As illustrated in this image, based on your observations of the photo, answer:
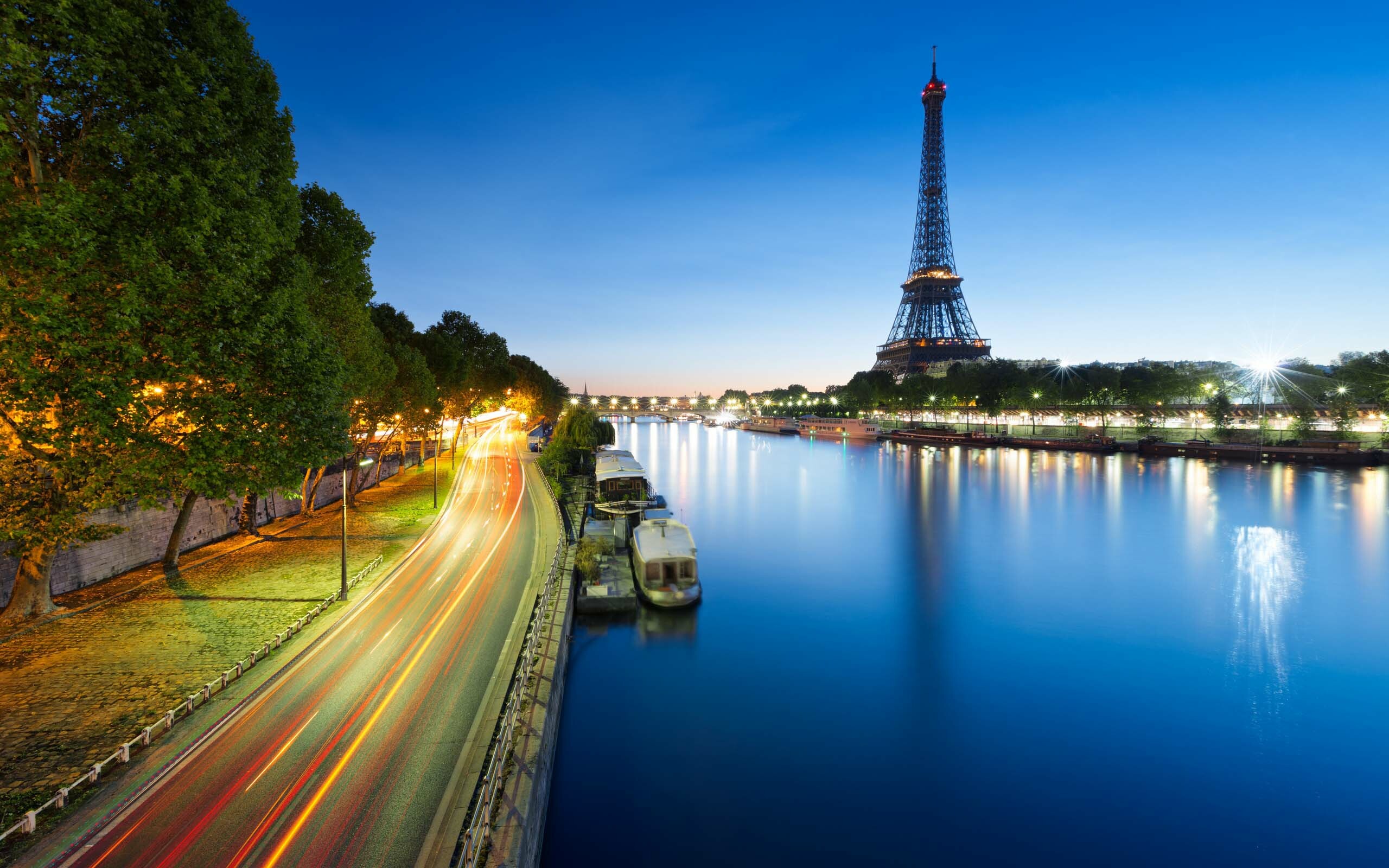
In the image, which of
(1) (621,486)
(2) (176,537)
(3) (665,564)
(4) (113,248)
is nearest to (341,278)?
(2) (176,537)

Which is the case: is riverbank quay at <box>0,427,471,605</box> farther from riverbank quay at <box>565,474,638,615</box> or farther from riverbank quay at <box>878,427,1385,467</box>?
riverbank quay at <box>878,427,1385,467</box>

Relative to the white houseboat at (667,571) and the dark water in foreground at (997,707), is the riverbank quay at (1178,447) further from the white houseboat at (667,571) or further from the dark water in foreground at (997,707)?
the white houseboat at (667,571)

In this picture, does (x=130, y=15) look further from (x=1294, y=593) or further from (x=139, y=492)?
(x=1294, y=593)

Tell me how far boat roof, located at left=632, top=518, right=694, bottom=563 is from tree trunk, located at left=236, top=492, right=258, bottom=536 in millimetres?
24701

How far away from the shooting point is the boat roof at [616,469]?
5703 centimetres

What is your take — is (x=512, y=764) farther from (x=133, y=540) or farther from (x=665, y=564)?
(x=133, y=540)

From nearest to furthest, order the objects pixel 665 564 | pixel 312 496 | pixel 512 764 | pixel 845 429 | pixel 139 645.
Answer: pixel 512 764 → pixel 139 645 → pixel 665 564 → pixel 312 496 → pixel 845 429

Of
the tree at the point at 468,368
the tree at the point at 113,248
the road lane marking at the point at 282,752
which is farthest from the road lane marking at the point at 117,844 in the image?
the tree at the point at 468,368

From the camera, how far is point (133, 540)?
3047cm

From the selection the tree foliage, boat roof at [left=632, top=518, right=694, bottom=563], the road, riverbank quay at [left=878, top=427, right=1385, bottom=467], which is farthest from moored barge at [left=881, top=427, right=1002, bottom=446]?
the tree foliage

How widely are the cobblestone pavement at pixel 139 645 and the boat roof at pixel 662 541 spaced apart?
13.9 metres

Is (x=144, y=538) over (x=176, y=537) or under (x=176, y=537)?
under

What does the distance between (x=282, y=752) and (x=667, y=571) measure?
2147 centimetres

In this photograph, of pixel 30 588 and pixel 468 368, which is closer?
pixel 30 588
